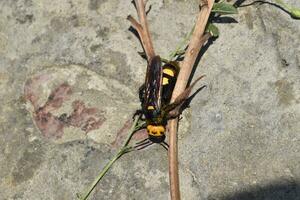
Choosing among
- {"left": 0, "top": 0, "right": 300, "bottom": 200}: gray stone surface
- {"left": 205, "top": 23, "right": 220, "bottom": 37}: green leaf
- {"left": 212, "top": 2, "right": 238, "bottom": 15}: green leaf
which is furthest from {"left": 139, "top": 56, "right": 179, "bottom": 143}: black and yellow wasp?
{"left": 212, "top": 2, "right": 238, "bottom": 15}: green leaf

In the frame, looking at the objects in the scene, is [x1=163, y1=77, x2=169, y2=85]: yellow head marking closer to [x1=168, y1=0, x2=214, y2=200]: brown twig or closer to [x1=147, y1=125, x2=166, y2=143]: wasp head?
[x1=168, y1=0, x2=214, y2=200]: brown twig

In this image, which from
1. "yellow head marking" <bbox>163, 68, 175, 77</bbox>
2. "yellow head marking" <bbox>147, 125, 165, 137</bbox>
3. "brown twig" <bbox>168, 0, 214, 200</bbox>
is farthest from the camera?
"yellow head marking" <bbox>163, 68, 175, 77</bbox>

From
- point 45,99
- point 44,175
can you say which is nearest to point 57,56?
point 45,99

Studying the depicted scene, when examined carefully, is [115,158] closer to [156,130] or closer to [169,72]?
[156,130]

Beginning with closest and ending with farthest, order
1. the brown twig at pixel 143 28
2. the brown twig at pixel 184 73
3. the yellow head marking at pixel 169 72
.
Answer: the brown twig at pixel 184 73
the yellow head marking at pixel 169 72
the brown twig at pixel 143 28

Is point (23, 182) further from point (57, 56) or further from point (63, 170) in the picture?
point (57, 56)

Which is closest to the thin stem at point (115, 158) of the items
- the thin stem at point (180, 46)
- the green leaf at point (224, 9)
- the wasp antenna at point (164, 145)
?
the wasp antenna at point (164, 145)

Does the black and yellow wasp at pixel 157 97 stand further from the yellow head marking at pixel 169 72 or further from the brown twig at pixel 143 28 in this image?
the brown twig at pixel 143 28
